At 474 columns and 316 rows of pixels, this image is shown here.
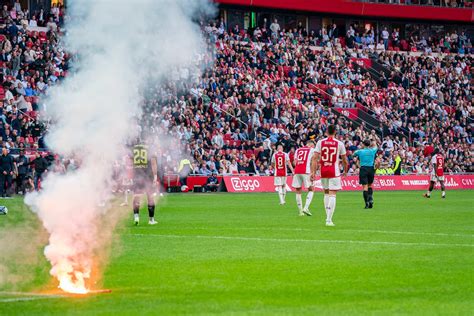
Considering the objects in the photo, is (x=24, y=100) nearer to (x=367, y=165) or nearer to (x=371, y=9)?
(x=367, y=165)

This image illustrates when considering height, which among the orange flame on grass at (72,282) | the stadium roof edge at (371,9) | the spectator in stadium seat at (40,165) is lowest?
the orange flame on grass at (72,282)

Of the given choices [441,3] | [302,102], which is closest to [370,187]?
[302,102]

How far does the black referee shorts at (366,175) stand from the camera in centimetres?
3606

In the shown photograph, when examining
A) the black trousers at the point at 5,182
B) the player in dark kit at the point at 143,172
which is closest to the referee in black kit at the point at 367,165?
the player in dark kit at the point at 143,172

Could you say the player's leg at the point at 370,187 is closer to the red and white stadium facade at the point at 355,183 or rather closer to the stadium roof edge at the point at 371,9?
the red and white stadium facade at the point at 355,183

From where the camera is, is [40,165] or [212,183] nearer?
[40,165]

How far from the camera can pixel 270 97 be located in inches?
2275

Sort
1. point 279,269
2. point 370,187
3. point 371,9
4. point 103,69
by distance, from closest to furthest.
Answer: point 279,269 → point 103,69 → point 370,187 → point 371,9

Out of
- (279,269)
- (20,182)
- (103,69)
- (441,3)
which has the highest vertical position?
(441,3)

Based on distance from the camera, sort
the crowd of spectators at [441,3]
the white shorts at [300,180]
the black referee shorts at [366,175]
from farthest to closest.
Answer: the crowd of spectators at [441,3], the black referee shorts at [366,175], the white shorts at [300,180]

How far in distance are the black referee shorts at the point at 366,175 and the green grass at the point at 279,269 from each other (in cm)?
780

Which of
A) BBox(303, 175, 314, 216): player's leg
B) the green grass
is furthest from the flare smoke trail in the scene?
BBox(303, 175, 314, 216): player's leg

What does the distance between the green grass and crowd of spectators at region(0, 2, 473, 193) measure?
10051 millimetres

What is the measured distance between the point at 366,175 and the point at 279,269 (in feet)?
70.0
